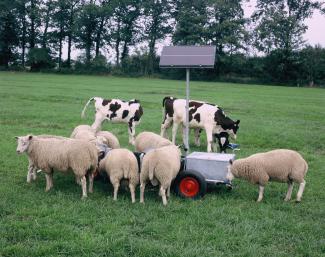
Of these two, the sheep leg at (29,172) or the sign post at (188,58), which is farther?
the sheep leg at (29,172)

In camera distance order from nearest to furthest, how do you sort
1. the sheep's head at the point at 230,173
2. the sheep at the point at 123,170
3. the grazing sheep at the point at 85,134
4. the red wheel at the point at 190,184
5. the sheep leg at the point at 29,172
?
the sheep at the point at 123,170
the red wheel at the point at 190,184
the sheep's head at the point at 230,173
the sheep leg at the point at 29,172
the grazing sheep at the point at 85,134

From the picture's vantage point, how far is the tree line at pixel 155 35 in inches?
2488

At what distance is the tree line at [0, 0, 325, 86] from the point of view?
207 feet

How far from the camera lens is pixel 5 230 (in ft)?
22.0

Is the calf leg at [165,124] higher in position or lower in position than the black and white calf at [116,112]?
lower

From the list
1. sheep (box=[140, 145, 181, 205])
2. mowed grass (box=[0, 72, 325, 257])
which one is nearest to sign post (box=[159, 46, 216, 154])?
sheep (box=[140, 145, 181, 205])

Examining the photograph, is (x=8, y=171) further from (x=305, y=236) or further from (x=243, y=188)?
(x=305, y=236)

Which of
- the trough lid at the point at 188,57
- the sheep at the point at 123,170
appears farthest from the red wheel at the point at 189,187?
the trough lid at the point at 188,57

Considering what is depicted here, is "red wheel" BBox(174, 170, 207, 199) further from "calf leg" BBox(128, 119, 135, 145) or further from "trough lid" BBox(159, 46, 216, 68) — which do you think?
"calf leg" BBox(128, 119, 135, 145)

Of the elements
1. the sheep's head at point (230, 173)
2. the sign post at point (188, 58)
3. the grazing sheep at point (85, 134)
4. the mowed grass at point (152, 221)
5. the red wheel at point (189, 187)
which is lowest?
the mowed grass at point (152, 221)

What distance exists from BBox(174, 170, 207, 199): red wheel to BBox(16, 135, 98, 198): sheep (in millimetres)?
1774

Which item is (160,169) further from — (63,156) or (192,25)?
(192,25)

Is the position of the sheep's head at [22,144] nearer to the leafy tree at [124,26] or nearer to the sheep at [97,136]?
the sheep at [97,136]

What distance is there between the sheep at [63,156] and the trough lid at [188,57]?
2.54 metres
